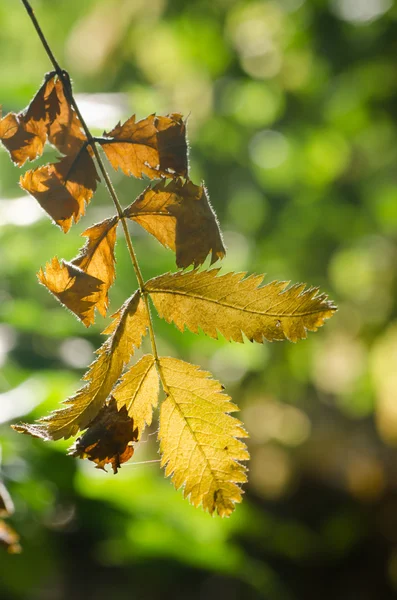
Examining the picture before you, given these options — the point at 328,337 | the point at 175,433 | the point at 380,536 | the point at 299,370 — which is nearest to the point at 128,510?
the point at 175,433

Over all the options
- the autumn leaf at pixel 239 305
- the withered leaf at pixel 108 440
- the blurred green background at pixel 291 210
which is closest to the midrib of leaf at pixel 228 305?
the autumn leaf at pixel 239 305

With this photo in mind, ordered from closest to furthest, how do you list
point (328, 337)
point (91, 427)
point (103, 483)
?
point (91, 427)
point (103, 483)
point (328, 337)

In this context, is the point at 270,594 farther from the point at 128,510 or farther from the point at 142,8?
the point at 142,8

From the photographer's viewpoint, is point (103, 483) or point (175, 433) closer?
point (175, 433)

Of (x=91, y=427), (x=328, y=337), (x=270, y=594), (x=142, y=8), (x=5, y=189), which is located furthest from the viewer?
(x=328, y=337)

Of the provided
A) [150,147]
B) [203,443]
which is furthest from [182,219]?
[203,443]

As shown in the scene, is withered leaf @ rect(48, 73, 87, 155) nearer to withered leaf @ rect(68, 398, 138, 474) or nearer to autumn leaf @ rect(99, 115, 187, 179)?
autumn leaf @ rect(99, 115, 187, 179)
